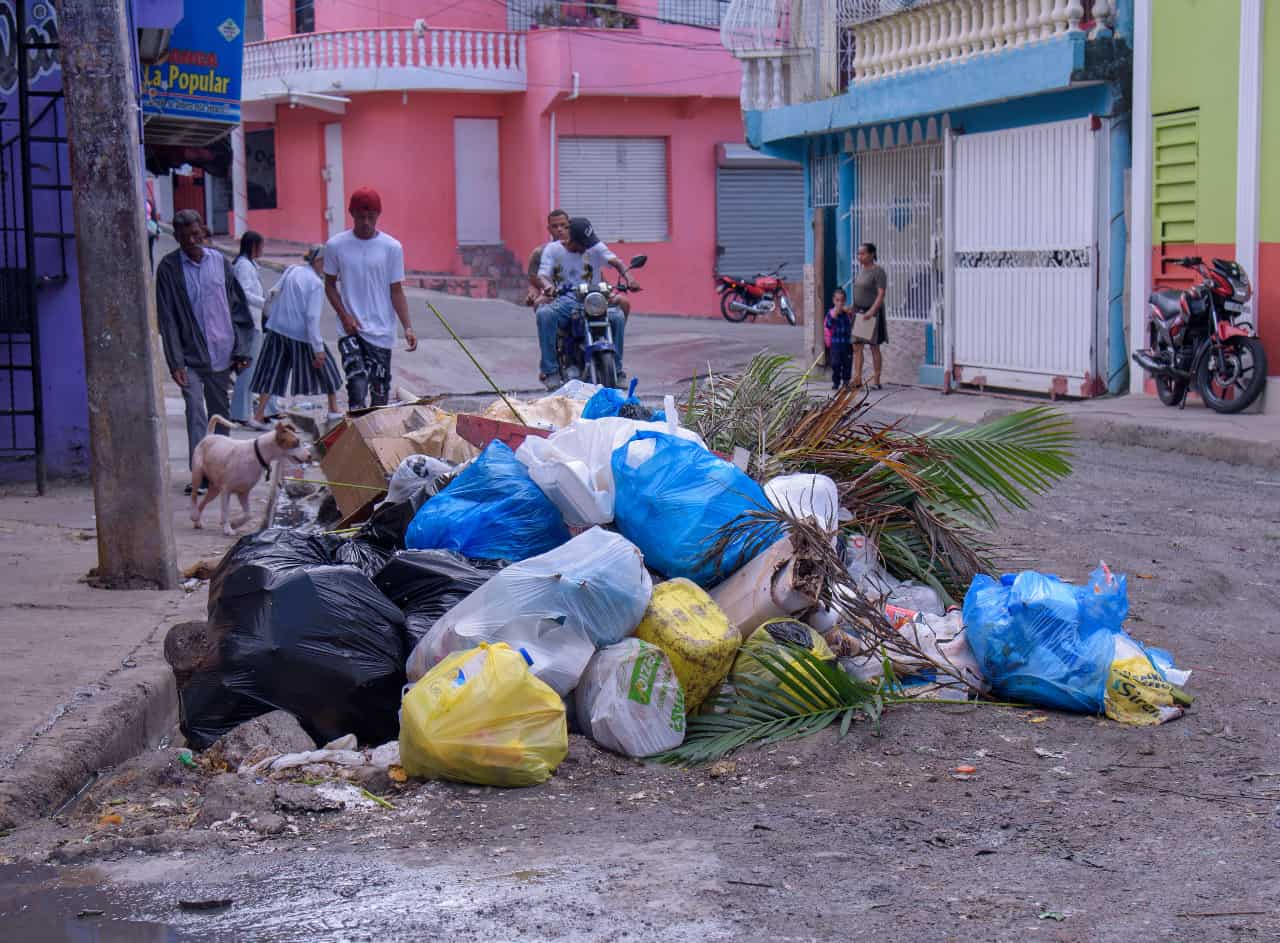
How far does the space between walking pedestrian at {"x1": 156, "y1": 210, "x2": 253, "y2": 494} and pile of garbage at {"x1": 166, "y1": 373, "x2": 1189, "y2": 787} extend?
4.09 m

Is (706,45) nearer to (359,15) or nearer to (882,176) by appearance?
(359,15)

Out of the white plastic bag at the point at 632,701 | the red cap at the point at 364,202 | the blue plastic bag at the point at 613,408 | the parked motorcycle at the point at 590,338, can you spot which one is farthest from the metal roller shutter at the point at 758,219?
the white plastic bag at the point at 632,701

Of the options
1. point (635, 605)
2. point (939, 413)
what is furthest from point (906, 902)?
point (939, 413)

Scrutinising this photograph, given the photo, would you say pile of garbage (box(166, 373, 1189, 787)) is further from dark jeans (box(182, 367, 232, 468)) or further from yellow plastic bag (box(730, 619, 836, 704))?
dark jeans (box(182, 367, 232, 468))

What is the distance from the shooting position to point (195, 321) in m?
8.88

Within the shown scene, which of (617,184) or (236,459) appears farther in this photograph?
(617,184)

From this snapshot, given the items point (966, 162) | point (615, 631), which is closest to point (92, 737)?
point (615, 631)

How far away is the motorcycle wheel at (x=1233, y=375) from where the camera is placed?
1164cm

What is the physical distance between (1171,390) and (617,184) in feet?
57.7

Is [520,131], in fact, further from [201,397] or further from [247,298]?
[201,397]

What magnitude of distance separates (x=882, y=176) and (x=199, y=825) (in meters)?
15.4

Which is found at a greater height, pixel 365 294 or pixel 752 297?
pixel 365 294

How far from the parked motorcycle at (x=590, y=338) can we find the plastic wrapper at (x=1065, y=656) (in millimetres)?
7949

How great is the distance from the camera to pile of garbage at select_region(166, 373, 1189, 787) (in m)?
4.18
